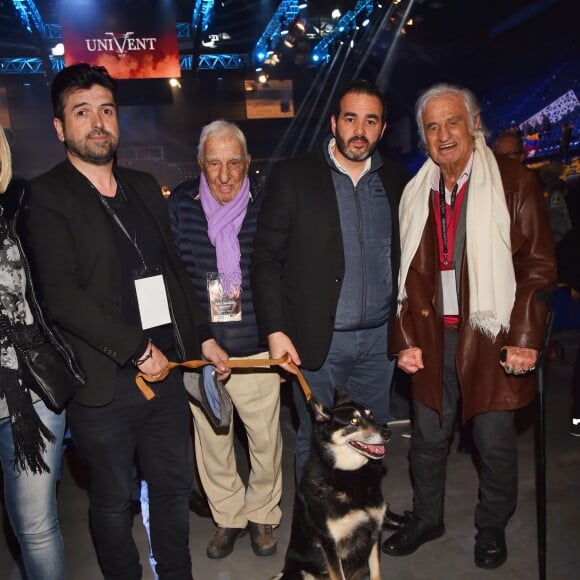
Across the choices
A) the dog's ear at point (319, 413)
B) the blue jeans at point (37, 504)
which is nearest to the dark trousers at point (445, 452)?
the dog's ear at point (319, 413)

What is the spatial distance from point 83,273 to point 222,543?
1704 mm

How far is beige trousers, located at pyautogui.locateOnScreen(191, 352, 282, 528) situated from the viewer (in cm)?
290

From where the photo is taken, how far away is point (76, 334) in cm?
206

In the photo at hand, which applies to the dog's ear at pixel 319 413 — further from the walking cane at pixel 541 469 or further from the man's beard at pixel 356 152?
the man's beard at pixel 356 152

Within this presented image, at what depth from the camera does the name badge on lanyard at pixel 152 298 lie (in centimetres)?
220

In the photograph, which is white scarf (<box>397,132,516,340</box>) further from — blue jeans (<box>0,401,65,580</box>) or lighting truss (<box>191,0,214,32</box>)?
lighting truss (<box>191,0,214,32</box>)

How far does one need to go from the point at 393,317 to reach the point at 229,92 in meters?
19.9

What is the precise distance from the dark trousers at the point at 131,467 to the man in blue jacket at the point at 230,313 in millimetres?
504

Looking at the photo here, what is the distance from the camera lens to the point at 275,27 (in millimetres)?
15023

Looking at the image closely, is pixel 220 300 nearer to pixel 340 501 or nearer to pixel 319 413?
pixel 319 413

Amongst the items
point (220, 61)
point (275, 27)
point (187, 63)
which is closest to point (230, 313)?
point (275, 27)

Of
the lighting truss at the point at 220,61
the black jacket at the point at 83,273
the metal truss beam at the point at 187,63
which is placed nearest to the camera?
the black jacket at the point at 83,273

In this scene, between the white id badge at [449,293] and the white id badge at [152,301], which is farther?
the white id badge at [449,293]

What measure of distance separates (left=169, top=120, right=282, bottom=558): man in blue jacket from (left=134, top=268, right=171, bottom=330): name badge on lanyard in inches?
Answer: 21.3
